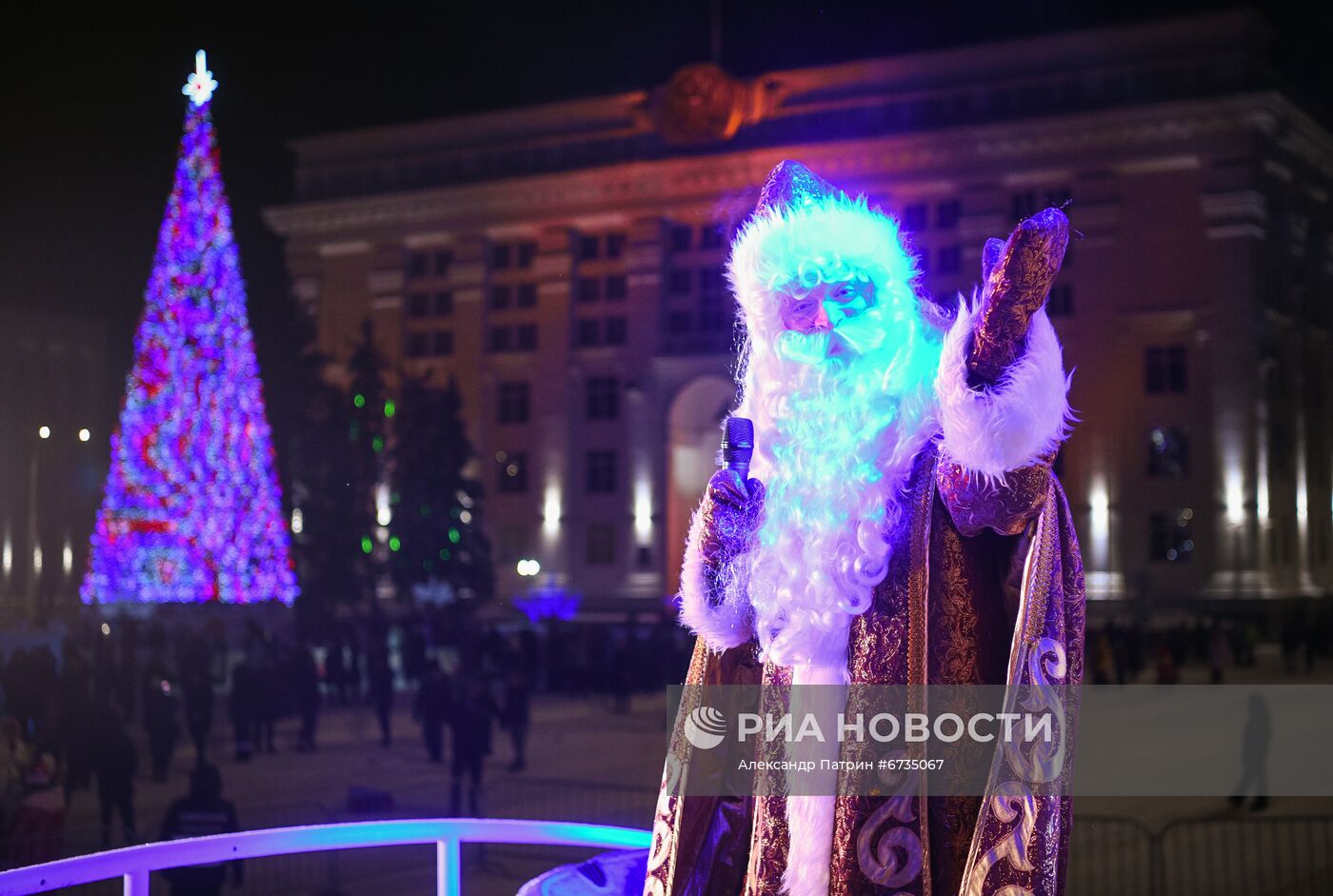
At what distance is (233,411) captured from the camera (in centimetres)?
2198

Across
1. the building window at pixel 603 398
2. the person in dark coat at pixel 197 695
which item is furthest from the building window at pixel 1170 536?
the person in dark coat at pixel 197 695

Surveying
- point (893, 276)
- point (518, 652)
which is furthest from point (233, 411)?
point (893, 276)

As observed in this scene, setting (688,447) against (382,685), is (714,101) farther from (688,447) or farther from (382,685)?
(382,685)

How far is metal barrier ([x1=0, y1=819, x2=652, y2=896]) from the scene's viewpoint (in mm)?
3303

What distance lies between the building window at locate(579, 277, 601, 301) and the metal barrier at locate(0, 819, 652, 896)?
3939 cm

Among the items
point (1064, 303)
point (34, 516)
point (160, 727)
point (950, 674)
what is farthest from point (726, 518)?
point (1064, 303)

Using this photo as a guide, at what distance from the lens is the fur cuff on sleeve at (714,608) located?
3.49 meters

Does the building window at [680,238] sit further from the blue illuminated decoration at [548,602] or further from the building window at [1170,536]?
the building window at [1170,536]

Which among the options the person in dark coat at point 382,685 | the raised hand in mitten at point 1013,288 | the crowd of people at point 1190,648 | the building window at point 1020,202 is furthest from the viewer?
the building window at point 1020,202

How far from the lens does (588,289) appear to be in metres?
43.4

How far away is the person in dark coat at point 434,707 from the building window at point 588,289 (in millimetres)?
28583

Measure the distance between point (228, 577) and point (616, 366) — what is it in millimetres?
21911

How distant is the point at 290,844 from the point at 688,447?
1528 inches

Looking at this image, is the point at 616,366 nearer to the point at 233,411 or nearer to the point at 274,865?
the point at 233,411
